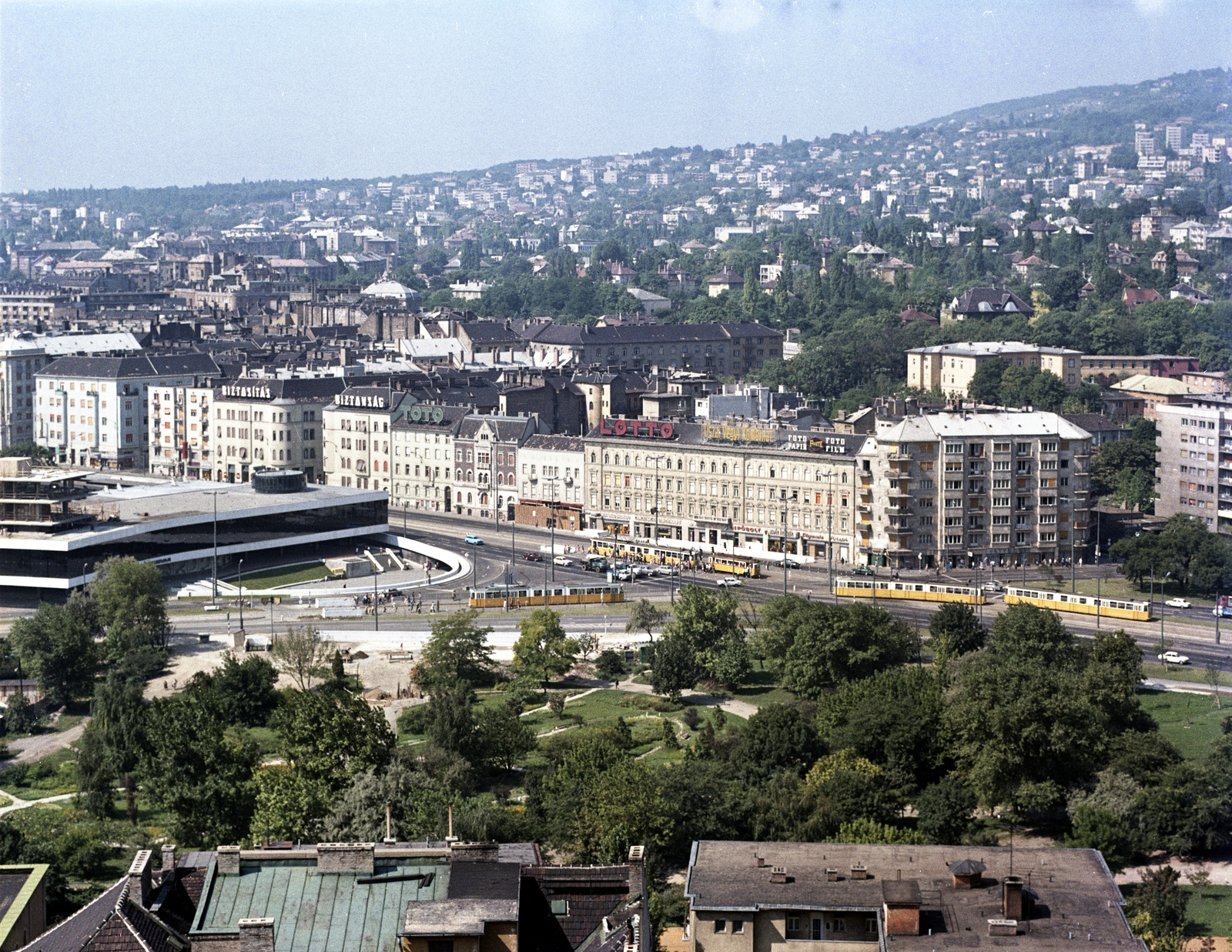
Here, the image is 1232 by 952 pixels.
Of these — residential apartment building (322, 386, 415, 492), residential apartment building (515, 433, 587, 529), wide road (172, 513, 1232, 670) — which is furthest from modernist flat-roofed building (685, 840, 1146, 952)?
residential apartment building (322, 386, 415, 492)

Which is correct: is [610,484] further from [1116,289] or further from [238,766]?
[1116,289]

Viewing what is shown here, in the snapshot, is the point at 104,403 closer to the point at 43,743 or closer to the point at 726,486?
the point at 726,486

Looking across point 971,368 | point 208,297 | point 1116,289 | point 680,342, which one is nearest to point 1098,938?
point 971,368

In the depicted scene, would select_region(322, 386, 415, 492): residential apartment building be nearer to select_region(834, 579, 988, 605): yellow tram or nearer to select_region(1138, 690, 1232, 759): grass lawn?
select_region(834, 579, 988, 605): yellow tram

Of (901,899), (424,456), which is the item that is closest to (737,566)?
(424,456)

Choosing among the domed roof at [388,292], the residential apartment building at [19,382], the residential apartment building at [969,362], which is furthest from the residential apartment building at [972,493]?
the domed roof at [388,292]

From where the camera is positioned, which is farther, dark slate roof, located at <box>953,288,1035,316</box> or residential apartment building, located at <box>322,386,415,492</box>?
dark slate roof, located at <box>953,288,1035,316</box>

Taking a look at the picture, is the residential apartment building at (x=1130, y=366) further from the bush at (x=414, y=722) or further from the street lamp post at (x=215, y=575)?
the bush at (x=414, y=722)
